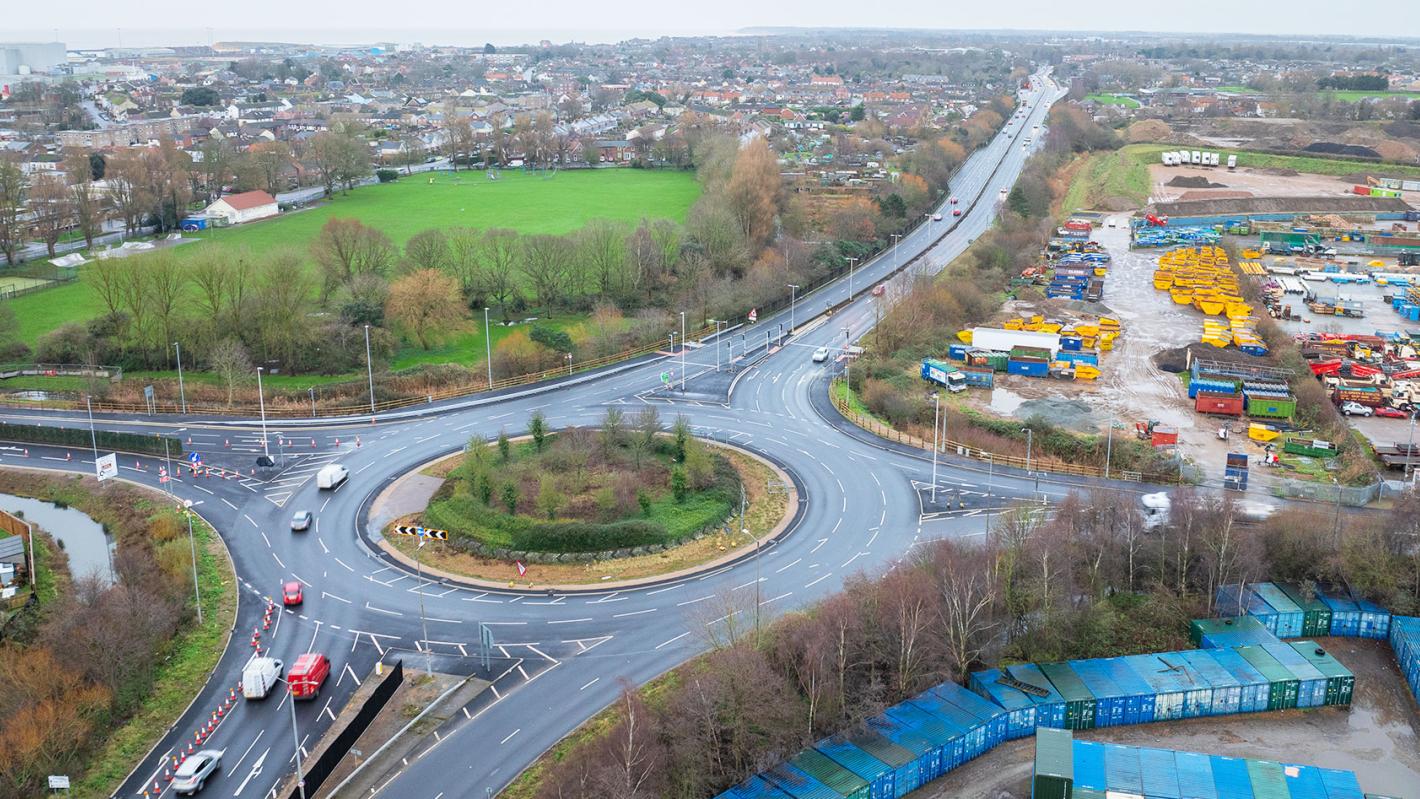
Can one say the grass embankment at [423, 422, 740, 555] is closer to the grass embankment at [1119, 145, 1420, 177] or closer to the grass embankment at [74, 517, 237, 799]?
the grass embankment at [74, 517, 237, 799]

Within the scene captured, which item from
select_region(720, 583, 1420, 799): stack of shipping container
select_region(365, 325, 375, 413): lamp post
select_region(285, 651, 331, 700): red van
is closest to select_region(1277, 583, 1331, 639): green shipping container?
select_region(720, 583, 1420, 799): stack of shipping container

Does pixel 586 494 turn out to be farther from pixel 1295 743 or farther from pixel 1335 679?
pixel 1335 679

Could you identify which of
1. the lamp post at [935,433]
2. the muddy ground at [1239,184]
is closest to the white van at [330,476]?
the lamp post at [935,433]

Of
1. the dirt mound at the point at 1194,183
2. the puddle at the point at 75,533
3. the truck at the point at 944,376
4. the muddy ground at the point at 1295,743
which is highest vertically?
the dirt mound at the point at 1194,183

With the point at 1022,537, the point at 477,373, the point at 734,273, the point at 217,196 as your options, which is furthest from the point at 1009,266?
the point at 217,196

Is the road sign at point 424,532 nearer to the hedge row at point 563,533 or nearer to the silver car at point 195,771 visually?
the hedge row at point 563,533

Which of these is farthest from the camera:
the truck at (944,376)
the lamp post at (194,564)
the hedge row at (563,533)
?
the truck at (944,376)

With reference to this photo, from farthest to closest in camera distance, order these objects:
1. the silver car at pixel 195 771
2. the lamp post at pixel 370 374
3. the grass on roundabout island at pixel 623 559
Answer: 1. the lamp post at pixel 370 374
2. the grass on roundabout island at pixel 623 559
3. the silver car at pixel 195 771
